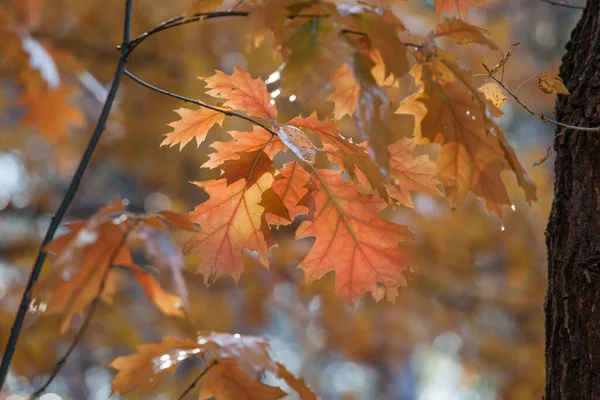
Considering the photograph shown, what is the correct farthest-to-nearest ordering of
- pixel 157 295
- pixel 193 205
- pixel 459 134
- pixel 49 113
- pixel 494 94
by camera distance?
pixel 193 205 < pixel 49 113 < pixel 157 295 < pixel 494 94 < pixel 459 134

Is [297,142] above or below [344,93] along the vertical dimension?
below

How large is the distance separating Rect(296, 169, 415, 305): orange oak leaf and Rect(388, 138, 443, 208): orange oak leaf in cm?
5

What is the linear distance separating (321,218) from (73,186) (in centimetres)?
44

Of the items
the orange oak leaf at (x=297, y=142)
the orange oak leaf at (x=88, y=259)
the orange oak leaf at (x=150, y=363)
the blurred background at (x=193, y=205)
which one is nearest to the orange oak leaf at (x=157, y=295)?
the orange oak leaf at (x=88, y=259)

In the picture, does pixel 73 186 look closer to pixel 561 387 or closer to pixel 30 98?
pixel 561 387

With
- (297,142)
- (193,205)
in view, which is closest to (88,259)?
(297,142)

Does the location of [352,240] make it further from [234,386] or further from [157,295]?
[157,295]

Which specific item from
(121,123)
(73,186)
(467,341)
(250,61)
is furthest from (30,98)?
(467,341)

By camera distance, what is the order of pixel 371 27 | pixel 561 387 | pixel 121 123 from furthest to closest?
pixel 121 123 → pixel 561 387 → pixel 371 27

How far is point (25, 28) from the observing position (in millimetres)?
2133

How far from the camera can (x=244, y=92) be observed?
94 centimetres

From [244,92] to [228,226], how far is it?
0.24 meters

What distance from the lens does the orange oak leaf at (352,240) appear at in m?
0.99

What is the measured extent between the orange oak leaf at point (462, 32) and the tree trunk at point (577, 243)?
32 cm
